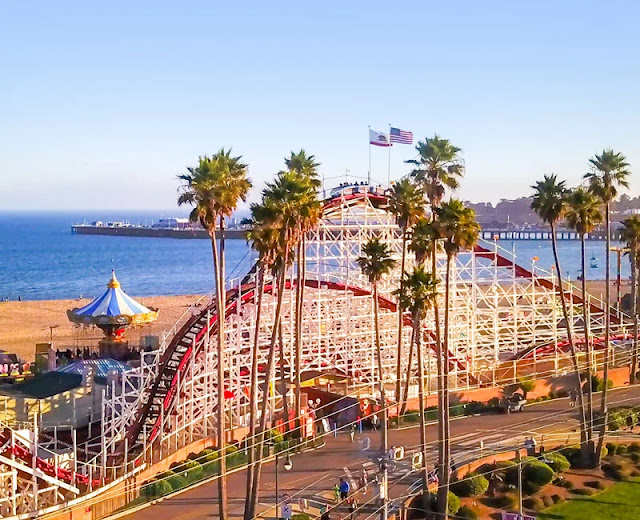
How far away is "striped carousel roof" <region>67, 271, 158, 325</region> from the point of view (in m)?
42.8

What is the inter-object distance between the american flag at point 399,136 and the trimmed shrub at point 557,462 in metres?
19.4

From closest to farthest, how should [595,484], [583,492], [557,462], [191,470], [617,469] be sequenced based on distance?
1. [191,470]
2. [583,492]
3. [595,484]
4. [557,462]
5. [617,469]

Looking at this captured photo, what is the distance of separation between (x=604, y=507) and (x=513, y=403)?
35.9ft

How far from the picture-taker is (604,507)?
2670 cm

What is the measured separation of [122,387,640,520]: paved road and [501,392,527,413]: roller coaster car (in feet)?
1.27

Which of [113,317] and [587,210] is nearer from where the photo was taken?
[587,210]

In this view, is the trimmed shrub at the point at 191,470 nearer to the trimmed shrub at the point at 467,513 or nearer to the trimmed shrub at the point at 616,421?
the trimmed shrub at the point at 467,513

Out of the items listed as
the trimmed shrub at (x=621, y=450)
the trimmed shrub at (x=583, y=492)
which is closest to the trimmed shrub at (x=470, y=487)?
the trimmed shrub at (x=583, y=492)

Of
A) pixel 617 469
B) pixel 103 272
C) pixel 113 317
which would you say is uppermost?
pixel 113 317

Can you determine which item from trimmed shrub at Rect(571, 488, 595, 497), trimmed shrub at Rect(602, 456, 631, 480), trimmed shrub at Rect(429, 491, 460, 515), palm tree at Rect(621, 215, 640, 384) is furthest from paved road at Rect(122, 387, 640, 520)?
palm tree at Rect(621, 215, 640, 384)

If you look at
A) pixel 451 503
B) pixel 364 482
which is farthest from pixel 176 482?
pixel 451 503

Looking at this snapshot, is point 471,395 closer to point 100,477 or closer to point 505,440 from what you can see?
point 505,440

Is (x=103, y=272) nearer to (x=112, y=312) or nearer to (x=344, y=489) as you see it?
(x=112, y=312)

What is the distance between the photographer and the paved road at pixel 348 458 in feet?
80.7
